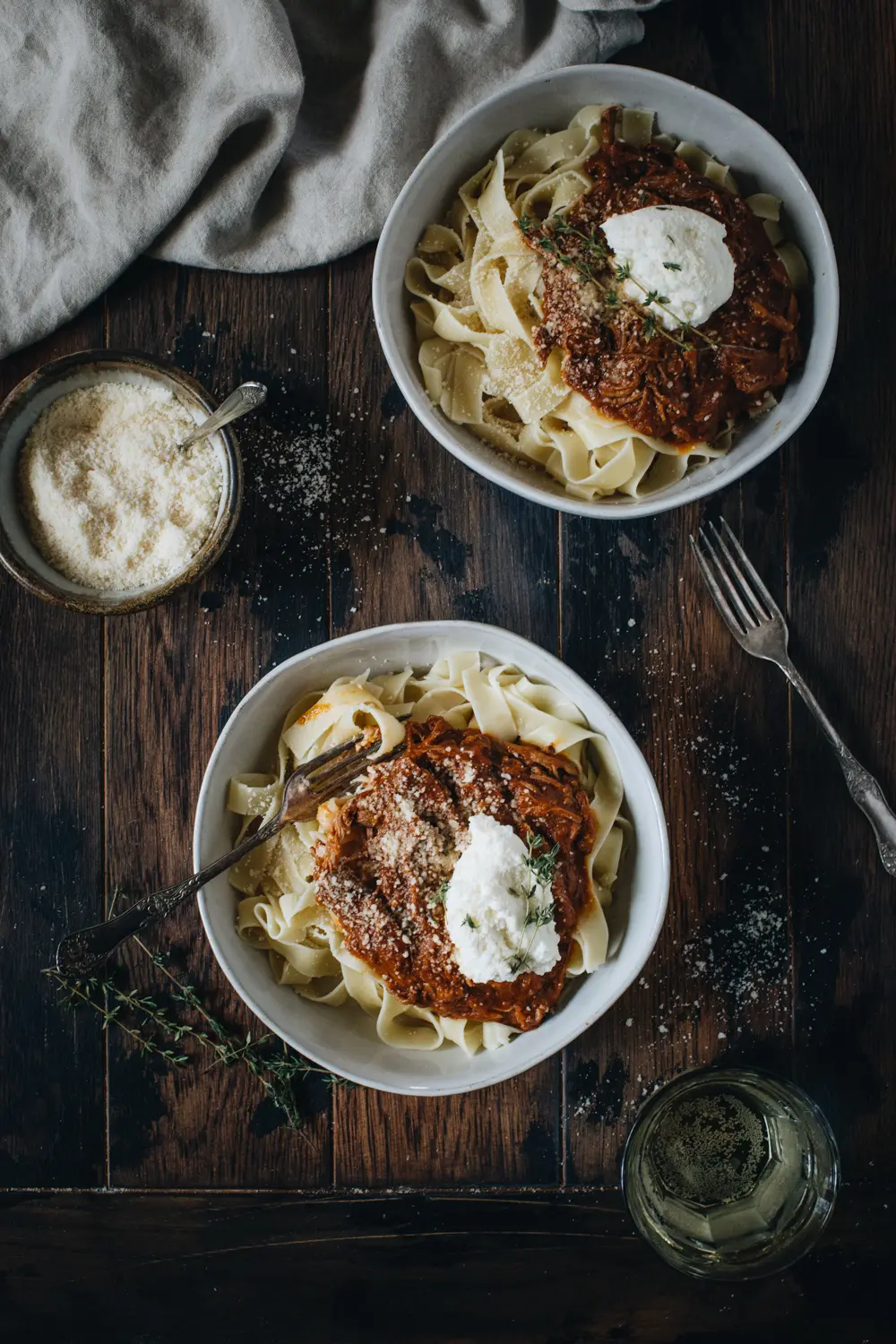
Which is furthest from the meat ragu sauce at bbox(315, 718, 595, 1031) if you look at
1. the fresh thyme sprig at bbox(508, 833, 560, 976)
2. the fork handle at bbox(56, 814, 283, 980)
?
the fork handle at bbox(56, 814, 283, 980)

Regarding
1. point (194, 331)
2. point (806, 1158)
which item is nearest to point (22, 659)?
point (194, 331)

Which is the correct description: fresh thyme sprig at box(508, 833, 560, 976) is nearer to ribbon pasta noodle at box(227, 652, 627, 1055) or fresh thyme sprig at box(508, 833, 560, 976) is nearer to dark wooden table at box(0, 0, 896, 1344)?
ribbon pasta noodle at box(227, 652, 627, 1055)

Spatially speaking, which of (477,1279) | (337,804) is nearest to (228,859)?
(337,804)

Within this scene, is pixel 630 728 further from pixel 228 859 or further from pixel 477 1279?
pixel 477 1279

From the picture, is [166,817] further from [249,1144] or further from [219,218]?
[219,218]

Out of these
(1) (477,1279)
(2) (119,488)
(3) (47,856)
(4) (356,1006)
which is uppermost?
(2) (119,488)

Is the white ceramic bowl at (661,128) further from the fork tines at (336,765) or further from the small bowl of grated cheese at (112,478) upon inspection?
the fork tines at (336,765)

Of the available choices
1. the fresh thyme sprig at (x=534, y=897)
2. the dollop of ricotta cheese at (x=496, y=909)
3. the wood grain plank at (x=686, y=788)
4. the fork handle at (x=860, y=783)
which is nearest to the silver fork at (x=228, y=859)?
the dollop of ricotta cheese at (x=496, y=909)
